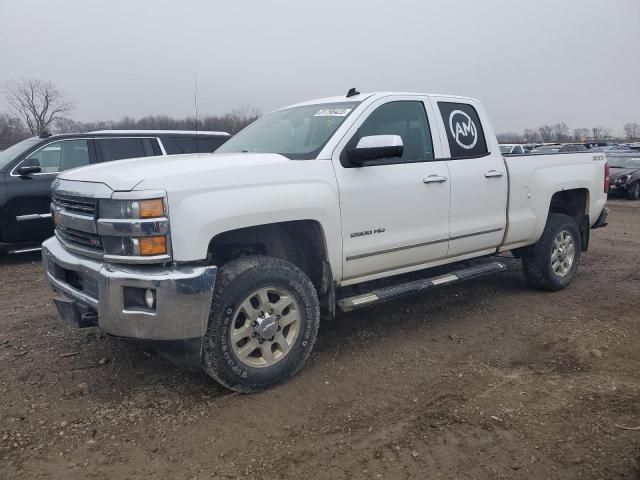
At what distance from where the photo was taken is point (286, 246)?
392 cm

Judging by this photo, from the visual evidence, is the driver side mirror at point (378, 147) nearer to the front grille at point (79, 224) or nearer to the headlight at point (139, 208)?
the headlight at point (139, 208)

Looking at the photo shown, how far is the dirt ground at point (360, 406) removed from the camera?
274 cm

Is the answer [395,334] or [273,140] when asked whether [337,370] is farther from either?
[273,140]

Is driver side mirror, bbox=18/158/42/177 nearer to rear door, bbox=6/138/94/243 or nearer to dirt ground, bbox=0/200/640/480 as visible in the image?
rear door, bbox=6/138/94/243

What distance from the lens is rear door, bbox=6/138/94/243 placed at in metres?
7.39

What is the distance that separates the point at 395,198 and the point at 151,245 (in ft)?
6.20

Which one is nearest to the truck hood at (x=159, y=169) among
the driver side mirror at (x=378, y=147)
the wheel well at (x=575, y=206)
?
the driver side mirror at (x=378, y=147)

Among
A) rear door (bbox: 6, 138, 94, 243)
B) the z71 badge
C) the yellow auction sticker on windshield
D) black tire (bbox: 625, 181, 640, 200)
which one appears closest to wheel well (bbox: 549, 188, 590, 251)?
the z71 badge

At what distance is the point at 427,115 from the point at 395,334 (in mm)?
1884

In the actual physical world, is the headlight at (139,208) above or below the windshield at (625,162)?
above

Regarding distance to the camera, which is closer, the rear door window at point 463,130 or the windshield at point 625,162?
the rear door window at point 463,130

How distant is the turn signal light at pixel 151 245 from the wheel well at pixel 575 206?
15.0ft

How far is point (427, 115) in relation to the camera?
4.63 m

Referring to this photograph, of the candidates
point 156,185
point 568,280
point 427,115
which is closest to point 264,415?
point 156,185
